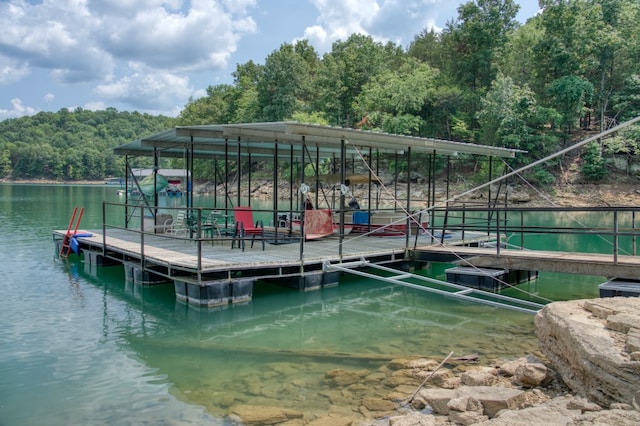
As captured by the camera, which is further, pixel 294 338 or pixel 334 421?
pixel 294 338

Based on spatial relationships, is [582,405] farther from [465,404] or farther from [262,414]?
[262,414]

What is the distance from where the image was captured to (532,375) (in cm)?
576

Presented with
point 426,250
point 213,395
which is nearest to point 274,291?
point 426,250

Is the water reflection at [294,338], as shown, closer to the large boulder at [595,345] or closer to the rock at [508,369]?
the rock at [508,369]

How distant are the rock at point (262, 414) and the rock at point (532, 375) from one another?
252cm

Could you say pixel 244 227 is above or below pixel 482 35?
below

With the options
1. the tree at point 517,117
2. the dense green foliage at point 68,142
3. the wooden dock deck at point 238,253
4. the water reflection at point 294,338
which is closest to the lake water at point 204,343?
the water reflection at point 294,338

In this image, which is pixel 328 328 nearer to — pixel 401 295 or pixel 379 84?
pixel 401 295

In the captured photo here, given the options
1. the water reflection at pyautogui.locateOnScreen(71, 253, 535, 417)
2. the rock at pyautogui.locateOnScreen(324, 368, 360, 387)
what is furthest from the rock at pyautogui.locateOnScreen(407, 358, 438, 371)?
the rock at pyautogui.locateOnScreen(324, 368, 360, 387)

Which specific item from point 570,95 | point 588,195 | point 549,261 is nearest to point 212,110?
→ point 570,95

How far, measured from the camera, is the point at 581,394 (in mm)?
5020

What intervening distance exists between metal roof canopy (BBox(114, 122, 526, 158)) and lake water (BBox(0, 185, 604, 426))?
11.8 ft

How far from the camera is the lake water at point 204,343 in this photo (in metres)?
6.32

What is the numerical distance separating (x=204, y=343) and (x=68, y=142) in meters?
153
